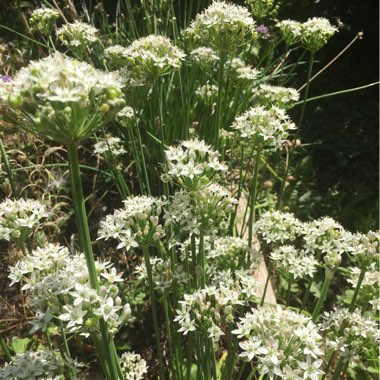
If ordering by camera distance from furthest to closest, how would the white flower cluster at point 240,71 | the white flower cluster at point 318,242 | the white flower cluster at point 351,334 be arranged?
the white flower cluster at point 240,71
the white flower cluster at point 318,242
the white flower cluster at point 351,334

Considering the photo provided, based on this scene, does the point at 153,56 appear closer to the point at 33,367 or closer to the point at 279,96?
the point at 279,96

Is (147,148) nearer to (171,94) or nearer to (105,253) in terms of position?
(171,94)

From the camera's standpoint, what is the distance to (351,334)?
178cm

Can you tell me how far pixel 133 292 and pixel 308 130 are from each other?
10.0ft

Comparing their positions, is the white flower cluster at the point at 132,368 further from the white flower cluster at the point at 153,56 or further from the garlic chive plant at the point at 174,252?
the white flower cluster at the point at 153,56

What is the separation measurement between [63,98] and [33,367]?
0.91 metres

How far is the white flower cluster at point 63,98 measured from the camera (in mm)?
1129

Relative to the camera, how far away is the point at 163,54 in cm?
206

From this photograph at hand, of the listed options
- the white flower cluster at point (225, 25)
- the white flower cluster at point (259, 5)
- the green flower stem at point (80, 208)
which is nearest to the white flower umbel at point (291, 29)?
the white flower cluster at point (259, 5)

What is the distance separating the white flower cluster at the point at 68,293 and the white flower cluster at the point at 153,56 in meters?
0.85

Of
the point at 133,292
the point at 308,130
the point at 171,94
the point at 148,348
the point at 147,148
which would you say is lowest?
Result: the point at 148,348

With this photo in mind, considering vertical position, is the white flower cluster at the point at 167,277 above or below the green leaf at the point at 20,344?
above

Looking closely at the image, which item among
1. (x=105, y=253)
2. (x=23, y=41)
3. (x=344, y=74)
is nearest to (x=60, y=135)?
(x=105, y=253)

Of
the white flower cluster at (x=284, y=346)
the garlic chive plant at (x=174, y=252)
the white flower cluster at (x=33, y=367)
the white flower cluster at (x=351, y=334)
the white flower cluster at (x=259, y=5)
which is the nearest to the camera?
the garlic chive plant at (x=174, y=252)
